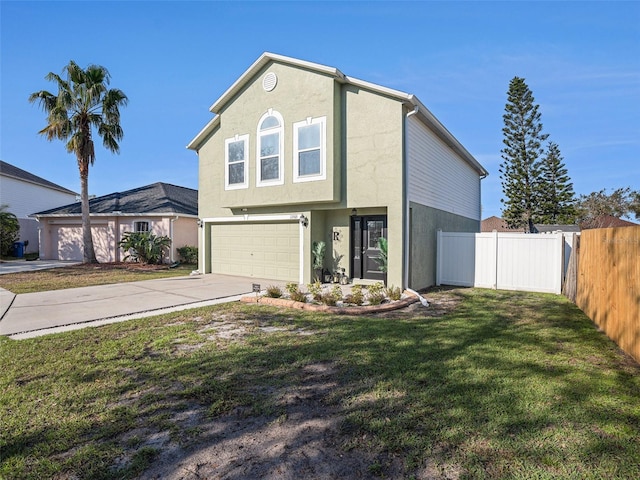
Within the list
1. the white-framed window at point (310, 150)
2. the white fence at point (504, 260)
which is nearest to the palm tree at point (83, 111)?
the white-framed window at point (310, 150)

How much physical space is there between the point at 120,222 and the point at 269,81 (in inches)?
549

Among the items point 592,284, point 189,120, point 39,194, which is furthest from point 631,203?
point 39,194

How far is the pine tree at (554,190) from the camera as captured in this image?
28906 millimetres

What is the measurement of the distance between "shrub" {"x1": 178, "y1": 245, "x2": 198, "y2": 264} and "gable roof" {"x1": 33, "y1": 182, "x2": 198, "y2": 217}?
6.52 ft

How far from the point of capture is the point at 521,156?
2852 centimetres

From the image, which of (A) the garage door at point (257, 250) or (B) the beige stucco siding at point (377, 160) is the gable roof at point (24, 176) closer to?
(A) the garage door at point (257, 250)

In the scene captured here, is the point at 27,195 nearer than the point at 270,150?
No

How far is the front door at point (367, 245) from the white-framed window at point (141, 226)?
1377 centimetres

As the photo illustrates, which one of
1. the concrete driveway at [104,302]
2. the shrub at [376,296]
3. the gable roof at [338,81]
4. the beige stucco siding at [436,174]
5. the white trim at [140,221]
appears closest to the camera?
the concrete driveway at [104,302]

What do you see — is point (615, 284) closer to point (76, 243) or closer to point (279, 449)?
point (279, 449)

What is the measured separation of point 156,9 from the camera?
8977 millimetres

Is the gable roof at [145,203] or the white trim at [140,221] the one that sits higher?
the gable roof at [145,203]

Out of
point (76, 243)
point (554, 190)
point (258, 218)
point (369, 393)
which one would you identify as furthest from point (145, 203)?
point (554, 190)

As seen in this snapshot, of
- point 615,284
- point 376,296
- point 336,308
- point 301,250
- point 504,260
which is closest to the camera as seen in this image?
point 615,284
